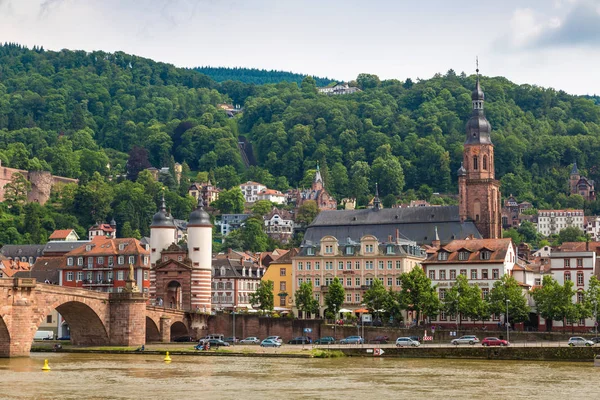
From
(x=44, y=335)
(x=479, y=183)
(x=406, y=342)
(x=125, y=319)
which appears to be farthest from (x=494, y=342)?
(x=479, y=183)

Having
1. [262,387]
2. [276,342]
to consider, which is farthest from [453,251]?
[262,387]

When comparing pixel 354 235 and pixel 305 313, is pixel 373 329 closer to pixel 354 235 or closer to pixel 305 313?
pixel 305 313

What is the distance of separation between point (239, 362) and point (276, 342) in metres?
15.3

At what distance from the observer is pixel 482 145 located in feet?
534

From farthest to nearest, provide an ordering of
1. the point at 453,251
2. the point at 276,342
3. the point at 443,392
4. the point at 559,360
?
1. the point at 453,251
2. the point at 276,342
3. the point at 559,360
4. the point at 443,392

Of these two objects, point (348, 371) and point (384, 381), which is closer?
point (384, 381)

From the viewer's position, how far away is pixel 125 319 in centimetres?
11025

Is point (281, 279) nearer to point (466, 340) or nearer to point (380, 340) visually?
point (380, 340)

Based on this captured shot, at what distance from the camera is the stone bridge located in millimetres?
97125

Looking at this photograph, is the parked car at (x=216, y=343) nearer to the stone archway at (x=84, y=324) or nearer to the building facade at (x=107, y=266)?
the stone archway at (x=84, y=324)

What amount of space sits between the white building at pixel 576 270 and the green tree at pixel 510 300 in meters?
4.43

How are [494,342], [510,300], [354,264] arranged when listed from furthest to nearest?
[354,264]
[510,300]
[494,342]

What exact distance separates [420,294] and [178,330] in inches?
952

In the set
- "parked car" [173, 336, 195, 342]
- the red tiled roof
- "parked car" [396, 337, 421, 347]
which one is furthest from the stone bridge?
the red tiled roof
